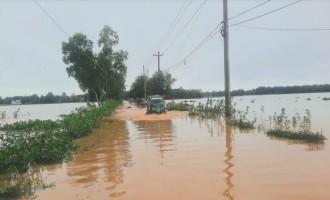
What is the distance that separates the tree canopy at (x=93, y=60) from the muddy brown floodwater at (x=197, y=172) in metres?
45.3

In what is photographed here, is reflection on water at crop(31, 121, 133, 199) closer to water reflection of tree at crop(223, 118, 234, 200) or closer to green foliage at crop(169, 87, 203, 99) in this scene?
water reflection of tree at crop(223, 118, 234, 200)

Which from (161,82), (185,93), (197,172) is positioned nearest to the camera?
(197,172)

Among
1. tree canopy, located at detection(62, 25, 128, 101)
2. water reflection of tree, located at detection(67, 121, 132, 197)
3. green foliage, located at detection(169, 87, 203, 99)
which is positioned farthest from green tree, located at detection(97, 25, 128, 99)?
green foliage, located at detection(169, 87, 203, 99)

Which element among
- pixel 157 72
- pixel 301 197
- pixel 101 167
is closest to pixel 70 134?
pixel 101 167

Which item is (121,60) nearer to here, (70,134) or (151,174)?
(70,134)

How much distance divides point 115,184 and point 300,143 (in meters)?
8.12

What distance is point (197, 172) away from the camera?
371 inches

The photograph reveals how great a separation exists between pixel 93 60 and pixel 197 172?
174 ft

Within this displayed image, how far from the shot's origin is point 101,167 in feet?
35.7

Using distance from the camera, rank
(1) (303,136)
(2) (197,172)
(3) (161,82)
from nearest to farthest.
Answer: (2) (197,172)
(1) (303,136)
(3) (161,82)

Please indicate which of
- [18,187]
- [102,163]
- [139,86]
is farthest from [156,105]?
[139,86]

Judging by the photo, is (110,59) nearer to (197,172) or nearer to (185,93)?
(197,172)

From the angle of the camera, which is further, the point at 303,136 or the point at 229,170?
the point at 303,136

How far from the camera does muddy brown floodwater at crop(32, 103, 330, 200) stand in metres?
7.57
